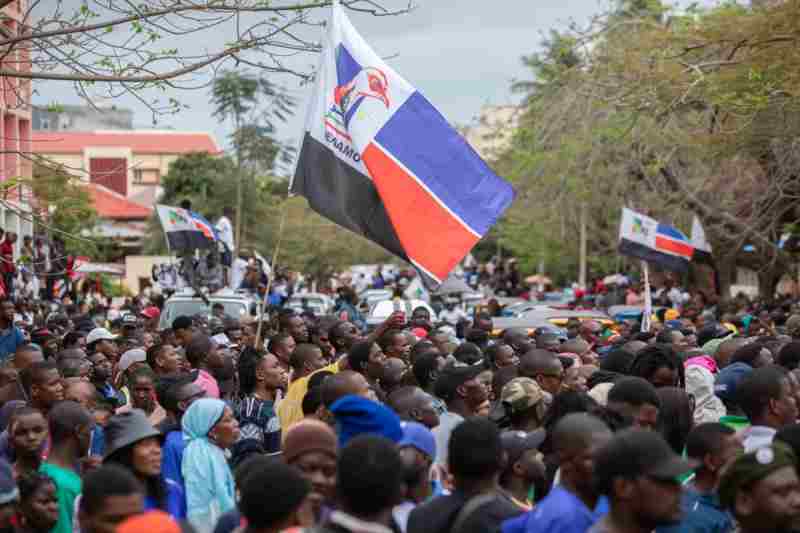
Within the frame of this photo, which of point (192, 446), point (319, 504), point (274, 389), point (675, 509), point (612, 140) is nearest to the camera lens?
point (675, 509)

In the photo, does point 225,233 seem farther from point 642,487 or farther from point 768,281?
point 642,487

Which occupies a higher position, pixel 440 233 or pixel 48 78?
pixel 48 78

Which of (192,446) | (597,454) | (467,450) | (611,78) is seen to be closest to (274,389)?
(192,446)

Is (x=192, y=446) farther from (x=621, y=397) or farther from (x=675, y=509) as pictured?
(x=675, y=509)

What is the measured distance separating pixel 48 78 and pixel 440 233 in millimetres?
3293

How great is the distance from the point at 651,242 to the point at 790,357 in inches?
485

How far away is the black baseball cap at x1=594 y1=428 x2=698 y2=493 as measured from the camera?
5020mm

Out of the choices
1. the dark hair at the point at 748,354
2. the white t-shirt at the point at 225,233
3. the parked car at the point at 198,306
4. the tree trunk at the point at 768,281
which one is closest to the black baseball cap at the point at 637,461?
the dark hair at the point at 748,354

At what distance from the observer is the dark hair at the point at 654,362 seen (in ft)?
29.4

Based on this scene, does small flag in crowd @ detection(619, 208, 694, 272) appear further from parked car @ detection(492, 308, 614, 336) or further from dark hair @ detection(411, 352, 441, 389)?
dark hair @ detection(411, 352, 441, 389)

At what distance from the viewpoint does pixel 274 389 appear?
30.8 ft

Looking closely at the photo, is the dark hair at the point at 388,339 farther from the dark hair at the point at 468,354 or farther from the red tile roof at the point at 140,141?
the red tile roof at the point at 140,141

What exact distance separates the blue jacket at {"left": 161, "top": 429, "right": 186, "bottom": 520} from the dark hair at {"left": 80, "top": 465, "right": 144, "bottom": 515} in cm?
154

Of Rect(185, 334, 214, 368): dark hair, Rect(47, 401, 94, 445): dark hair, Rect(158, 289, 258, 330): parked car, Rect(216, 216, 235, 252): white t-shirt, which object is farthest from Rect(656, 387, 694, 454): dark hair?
Rect(216, 216, 235, 252): white t-shirt
